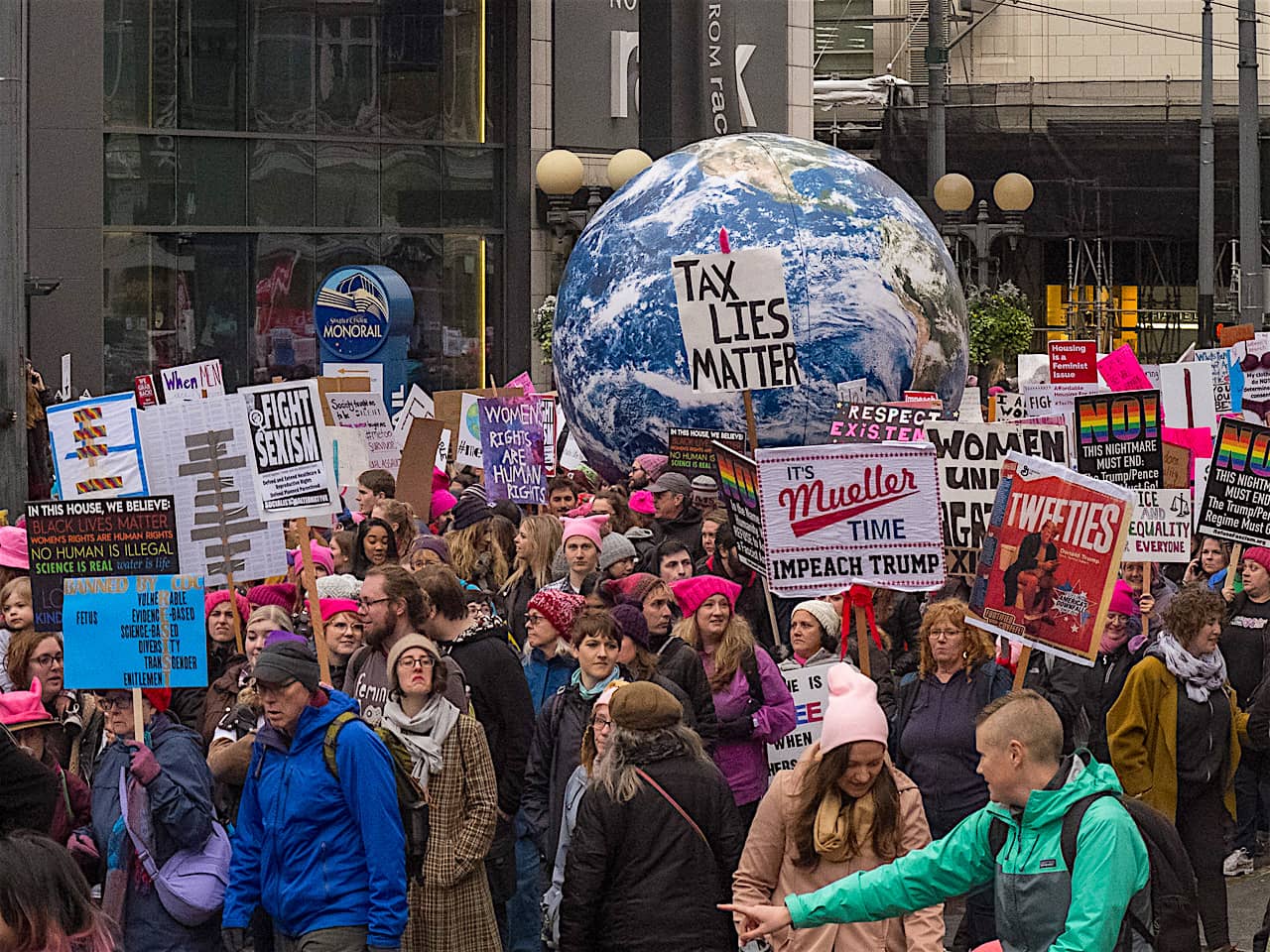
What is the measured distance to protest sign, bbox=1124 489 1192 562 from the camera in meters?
10.3

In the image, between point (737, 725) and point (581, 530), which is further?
point (581, 530)

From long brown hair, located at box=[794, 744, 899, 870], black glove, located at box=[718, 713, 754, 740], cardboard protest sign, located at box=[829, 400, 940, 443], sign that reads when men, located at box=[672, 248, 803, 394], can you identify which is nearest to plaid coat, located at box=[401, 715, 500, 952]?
black glove, located at box=[718, 713, 754, 740]

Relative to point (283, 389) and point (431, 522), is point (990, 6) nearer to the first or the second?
point (431, 522)

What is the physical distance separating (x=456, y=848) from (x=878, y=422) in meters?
5.86

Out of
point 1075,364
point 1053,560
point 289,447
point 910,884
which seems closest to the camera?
point 910,884

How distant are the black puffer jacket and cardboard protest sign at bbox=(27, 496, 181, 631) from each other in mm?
2715

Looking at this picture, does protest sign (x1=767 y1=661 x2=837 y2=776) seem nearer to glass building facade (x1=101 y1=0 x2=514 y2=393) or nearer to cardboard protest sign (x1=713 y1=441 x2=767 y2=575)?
cardboard protest sign (x1=713 y1=441 x2=767 y2=575)

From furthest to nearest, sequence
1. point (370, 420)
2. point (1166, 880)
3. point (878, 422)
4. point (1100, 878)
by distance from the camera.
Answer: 1. point (370, 420)
2. point (878, 422)
3. point (1166, 880)
4. point (1100, 878)

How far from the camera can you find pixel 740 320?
10711mm

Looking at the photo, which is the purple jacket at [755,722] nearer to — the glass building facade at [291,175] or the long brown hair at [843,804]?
the long brown hair at [843,804]

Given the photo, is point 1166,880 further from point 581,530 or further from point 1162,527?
point 581,530

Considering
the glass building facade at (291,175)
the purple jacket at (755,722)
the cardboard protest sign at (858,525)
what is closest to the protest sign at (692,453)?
the cardboard protest sign at (858,525)

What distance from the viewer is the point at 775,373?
35.2ft

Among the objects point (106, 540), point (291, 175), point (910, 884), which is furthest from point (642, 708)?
point (291, 175)
